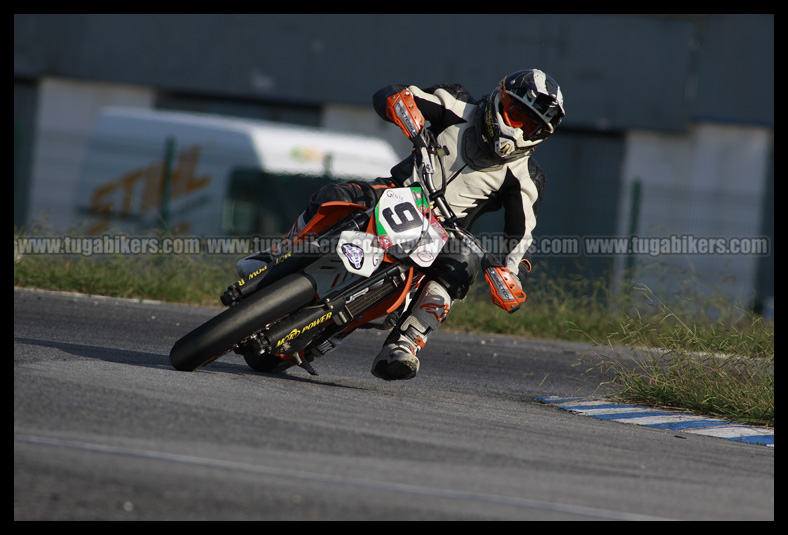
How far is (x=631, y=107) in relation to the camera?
2236cm

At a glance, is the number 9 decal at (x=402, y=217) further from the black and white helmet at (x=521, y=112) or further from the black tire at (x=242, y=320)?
the black and white helmet at (x=521, y=112)

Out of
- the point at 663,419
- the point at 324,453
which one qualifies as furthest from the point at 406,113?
the point at 324,453

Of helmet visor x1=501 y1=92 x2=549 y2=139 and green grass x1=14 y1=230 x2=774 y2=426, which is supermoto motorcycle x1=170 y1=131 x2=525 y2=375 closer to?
helmet visor x1=501 y1=92 x2=549 y2=139

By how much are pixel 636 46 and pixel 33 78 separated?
42.5 feet

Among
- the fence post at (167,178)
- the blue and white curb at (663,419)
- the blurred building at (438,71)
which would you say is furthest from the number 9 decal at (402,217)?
the blurred building at (438,71)

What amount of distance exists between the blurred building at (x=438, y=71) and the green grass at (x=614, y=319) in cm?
1032

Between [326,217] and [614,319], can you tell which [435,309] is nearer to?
[326,217]

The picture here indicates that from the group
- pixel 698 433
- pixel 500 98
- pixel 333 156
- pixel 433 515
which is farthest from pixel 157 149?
pixel 433 515

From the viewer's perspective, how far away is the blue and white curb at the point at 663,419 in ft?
18.6

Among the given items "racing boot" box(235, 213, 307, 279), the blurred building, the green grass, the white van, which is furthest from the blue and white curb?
the blurred building

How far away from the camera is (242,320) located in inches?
198

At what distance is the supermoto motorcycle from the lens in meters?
5.15

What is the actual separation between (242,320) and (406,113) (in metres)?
1.53
